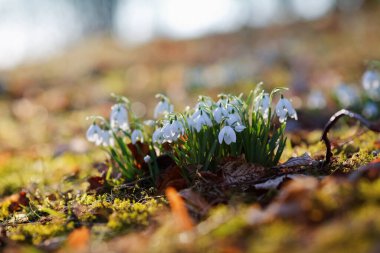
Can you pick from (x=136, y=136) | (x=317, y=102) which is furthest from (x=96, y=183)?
(x=317, y=102)

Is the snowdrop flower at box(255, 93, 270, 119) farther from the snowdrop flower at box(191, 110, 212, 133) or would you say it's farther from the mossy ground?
the mossy ground

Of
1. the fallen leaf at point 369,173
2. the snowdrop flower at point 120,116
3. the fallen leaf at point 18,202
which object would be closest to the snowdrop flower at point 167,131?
the snowdrop flower at point 120,116

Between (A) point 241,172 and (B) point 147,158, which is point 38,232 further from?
(A) point 241,172

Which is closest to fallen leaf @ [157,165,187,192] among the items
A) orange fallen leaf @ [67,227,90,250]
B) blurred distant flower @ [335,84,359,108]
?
orange fallen leaf @ [67,227,90,250]

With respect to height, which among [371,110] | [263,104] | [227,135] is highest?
[263,104]

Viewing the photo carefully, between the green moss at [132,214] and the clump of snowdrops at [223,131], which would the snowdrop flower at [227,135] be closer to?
the clump of snowdrops at [223,131]
